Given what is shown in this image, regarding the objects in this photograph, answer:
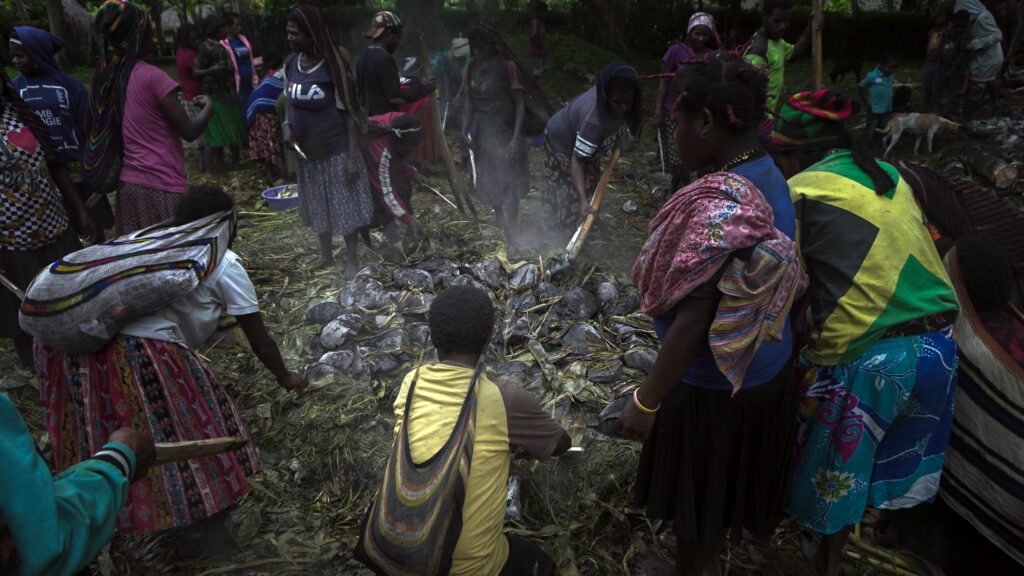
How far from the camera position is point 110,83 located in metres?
3.38

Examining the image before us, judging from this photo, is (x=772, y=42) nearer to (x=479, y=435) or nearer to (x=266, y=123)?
(x=479, y=435)

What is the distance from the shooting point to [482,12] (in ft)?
49.6

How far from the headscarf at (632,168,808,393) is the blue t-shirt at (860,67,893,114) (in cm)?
783

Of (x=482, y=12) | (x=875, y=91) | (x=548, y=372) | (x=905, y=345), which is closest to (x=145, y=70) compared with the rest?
(x=548, y=372)

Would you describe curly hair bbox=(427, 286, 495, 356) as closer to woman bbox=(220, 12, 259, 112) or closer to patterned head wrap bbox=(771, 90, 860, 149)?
patterned head wrap bbox=(771, 90, 860, 149)

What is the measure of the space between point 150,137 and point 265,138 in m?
4.12

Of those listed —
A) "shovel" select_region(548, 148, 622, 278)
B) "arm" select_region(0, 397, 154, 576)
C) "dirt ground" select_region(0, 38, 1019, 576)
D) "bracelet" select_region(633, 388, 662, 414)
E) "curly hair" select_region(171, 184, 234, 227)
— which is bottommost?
"dirt ground" select_region(0, 38, 1019, 576)

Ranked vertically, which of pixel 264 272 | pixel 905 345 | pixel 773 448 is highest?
pixel 905 345

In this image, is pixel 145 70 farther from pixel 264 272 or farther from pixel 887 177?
pixel 887 177

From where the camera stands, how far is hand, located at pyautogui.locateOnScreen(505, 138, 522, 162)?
5168mm

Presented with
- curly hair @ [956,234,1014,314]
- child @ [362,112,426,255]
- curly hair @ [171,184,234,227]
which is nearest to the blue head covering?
child @ [362,112,426,255]

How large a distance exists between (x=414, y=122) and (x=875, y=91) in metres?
6.65

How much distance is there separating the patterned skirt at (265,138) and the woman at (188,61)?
2.21ft

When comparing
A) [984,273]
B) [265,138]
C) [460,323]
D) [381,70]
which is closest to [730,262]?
[460,323]
